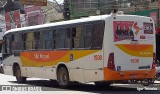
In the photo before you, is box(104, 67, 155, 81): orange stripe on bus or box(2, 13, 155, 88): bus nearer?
box(104, 67, 155, 81): orange stripe on bus

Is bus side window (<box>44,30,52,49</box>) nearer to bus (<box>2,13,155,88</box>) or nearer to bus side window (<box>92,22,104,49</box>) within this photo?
bus (<box>2,13,155,88</box>)

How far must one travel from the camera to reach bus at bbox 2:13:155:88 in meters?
15.1

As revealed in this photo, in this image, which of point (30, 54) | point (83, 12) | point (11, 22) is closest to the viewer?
point (30, 54)

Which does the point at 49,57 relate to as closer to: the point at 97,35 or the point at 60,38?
the point at 60,38

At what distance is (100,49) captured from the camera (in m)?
15.2

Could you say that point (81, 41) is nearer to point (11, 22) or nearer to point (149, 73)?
point (149, 73)

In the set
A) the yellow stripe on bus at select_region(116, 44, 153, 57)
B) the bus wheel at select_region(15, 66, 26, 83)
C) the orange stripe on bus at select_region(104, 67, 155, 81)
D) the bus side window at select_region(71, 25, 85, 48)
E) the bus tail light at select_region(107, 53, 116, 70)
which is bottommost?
the bus wheel at select_region(15, 66, 26, 83)

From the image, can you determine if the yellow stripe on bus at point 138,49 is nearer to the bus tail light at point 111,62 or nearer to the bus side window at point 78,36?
the bus tail light at point 111,62

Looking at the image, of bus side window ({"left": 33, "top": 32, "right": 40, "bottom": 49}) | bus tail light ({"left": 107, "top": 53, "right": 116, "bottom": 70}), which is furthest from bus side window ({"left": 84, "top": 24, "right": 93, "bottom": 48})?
bus side window ({"left": 33, "top": 32, "right": 40, "bottom": 49})

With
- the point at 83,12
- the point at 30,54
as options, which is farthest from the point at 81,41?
the point at 83,12

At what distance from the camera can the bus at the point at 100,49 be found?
49.5 ft

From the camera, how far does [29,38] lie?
20.7 meters

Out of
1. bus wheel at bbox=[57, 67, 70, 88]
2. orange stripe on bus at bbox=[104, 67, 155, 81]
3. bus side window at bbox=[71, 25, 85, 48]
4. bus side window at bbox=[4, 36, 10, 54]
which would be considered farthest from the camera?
bus side window at bbox=[4, 36, 10, 54]

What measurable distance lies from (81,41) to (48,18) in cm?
3634
